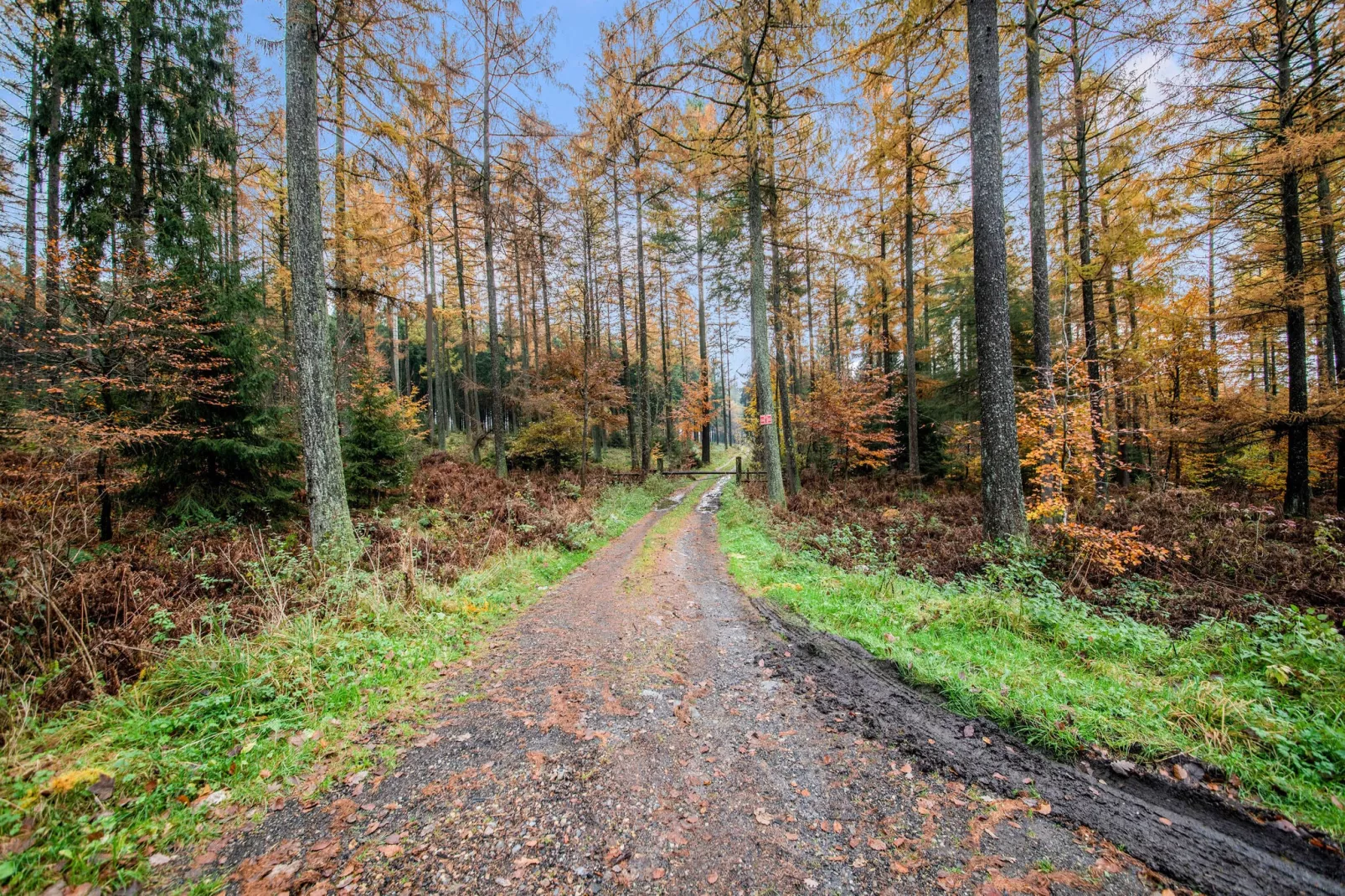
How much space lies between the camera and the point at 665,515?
45.5 ft

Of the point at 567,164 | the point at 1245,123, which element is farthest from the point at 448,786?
the point at 1245,123

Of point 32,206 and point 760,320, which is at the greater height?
point 32,206

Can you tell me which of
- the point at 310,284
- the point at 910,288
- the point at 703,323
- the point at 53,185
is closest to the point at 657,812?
the point at 310,284

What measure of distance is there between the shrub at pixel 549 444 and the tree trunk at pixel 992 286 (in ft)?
41.2

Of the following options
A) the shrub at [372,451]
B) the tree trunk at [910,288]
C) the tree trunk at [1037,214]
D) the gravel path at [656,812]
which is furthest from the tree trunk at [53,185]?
the tree trunk at [910,288]

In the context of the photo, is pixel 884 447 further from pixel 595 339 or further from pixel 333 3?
pixel 333 3

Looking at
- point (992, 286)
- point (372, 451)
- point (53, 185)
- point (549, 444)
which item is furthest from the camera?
point (549, 444)

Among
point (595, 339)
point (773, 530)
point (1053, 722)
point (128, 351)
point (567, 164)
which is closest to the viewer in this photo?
point (1053, 722)

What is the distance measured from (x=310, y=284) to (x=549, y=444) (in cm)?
980

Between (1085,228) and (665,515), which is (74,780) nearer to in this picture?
(665,515)

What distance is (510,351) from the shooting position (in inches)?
997

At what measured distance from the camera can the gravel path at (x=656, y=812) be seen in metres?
2.05

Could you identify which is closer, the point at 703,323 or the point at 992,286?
the point at 992,286

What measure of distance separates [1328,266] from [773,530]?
12691mm
